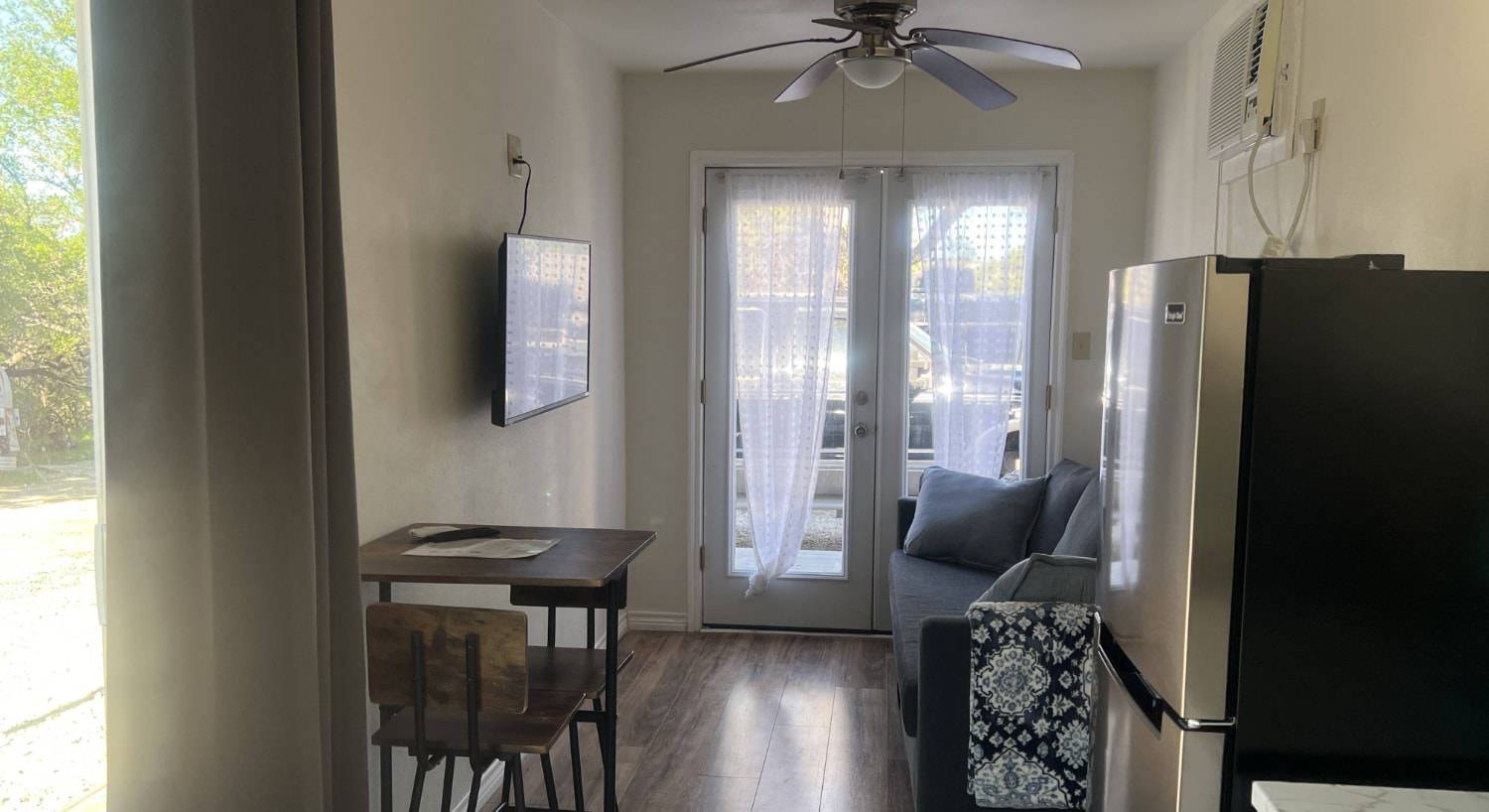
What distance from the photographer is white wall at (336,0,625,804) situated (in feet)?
8.05

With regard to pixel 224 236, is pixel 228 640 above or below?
below

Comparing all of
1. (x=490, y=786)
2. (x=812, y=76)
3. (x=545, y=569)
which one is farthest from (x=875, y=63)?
(x=490, y=786)

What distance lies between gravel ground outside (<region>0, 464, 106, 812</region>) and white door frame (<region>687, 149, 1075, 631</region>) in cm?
330

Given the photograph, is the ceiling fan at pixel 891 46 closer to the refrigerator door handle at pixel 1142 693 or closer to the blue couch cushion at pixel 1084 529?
the blue couch cushion at pixel 1084 529

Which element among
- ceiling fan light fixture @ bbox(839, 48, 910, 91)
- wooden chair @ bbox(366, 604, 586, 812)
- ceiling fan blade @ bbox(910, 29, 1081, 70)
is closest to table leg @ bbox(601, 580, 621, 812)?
wooden chair @ bbox(366, 604, 586, 812)

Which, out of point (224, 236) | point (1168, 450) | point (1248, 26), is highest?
point (1248, 26)

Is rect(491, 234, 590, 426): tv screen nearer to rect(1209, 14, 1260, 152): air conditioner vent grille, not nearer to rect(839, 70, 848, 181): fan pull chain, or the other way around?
rect(839, 70, 848, 181): fan pull chain

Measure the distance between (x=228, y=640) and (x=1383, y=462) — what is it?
1.78m

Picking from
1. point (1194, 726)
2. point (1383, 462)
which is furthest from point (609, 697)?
point (1383, 462)

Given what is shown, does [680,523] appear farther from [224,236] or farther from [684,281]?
[224,236]

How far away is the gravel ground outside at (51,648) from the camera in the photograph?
1.50 meters

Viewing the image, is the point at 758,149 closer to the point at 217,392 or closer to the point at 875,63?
the point at 875,63

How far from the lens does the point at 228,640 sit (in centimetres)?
166

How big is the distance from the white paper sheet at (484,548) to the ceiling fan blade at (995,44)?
5.33 ft
